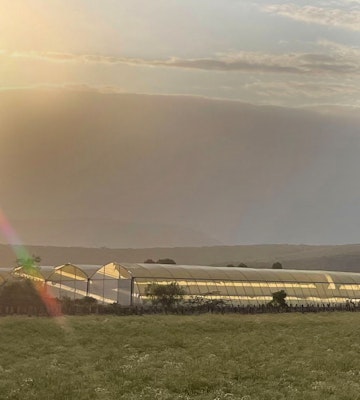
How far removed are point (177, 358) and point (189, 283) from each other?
4171 cm

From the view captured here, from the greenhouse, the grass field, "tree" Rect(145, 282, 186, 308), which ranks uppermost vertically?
the greenhouse

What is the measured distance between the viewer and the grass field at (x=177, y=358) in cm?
3647

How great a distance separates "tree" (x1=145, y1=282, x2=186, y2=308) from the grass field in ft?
45.0

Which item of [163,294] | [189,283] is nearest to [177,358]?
[163,294]

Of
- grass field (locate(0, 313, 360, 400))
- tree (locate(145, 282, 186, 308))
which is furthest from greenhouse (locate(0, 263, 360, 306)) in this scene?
grass field (locate(0, 313, 360, 400))

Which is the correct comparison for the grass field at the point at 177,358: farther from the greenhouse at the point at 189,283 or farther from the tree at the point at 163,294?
the greenhouse at the point at 189,283

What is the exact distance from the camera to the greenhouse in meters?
81.2

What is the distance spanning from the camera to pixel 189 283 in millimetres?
86625

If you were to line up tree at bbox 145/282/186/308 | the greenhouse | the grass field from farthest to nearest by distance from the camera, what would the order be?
the greenhouse, tree at bbox 145/282/186/308, the grass field

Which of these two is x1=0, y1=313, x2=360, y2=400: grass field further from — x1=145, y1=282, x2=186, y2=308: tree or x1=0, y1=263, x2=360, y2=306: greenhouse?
x1=0, y1=263, x2=360, y2=306: greenhouse

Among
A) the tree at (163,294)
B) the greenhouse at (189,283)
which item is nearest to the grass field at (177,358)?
the tree at (163,294)

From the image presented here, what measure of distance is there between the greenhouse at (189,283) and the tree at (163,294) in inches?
30.6

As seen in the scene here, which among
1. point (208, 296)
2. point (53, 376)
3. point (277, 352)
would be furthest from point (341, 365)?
point (208, 296)

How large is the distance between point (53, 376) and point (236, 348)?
49.5 ft
